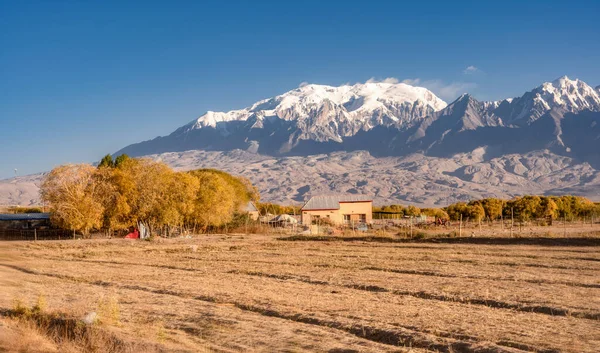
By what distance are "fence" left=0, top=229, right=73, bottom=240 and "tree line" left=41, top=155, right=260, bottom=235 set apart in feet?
10.4

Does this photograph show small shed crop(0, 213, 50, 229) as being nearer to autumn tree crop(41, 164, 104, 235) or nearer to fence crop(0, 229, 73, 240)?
fence crop(0, 229, 73, 240)

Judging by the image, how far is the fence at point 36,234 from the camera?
202 ft

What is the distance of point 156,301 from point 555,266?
19.8m

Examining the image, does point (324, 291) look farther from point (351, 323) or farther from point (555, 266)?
point (555, 266)

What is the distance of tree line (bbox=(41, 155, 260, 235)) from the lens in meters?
57.2

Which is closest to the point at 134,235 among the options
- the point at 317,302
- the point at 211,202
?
the point at 211,202

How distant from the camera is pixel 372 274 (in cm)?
2655

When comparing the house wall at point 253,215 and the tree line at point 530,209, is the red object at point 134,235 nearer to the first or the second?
the house wall at point 253,215

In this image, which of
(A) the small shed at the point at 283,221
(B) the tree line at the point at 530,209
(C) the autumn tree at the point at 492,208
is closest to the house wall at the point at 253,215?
(A) the small shed at the point at 283,221

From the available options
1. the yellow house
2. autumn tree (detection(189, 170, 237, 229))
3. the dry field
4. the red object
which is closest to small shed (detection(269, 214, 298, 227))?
the yellow house

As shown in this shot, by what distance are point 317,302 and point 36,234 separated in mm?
53260

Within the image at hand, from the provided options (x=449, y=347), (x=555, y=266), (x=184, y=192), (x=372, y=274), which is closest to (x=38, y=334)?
(x=449, y=347)

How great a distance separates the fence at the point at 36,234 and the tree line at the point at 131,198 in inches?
125

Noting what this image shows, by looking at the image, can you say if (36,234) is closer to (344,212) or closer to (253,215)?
(253,215)
